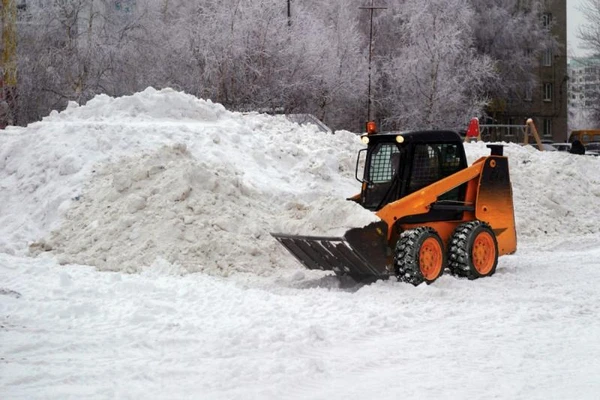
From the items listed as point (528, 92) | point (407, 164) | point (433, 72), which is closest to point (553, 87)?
point (528, 92)

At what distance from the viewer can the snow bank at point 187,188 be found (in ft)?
38.7

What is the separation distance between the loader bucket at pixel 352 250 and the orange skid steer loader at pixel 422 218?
0.01m

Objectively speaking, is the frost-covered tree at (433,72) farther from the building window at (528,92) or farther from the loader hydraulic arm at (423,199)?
the loader hydraulic arm at (423,199)

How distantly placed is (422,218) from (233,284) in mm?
2514

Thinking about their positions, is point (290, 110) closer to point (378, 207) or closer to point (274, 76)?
point (274, 76)

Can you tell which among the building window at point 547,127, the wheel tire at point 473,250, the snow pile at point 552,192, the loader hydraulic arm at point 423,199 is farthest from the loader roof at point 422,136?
the building window at point 547,127

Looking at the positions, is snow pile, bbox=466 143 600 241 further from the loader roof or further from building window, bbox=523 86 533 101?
building window, bbox=523 86 533 101

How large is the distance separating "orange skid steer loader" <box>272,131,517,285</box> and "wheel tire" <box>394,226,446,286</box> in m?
0.01

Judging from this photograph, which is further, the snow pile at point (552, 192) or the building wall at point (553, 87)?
the building wall at point (553, 87)

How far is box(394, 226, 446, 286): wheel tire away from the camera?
10109mm

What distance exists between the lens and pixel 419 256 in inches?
404

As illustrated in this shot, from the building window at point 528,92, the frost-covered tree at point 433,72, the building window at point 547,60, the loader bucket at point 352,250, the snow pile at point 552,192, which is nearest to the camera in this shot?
the loader bucket at point 352,250

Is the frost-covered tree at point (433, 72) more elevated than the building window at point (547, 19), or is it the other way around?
the building window at point (547, 19)

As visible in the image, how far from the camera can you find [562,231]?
55.5 ft
